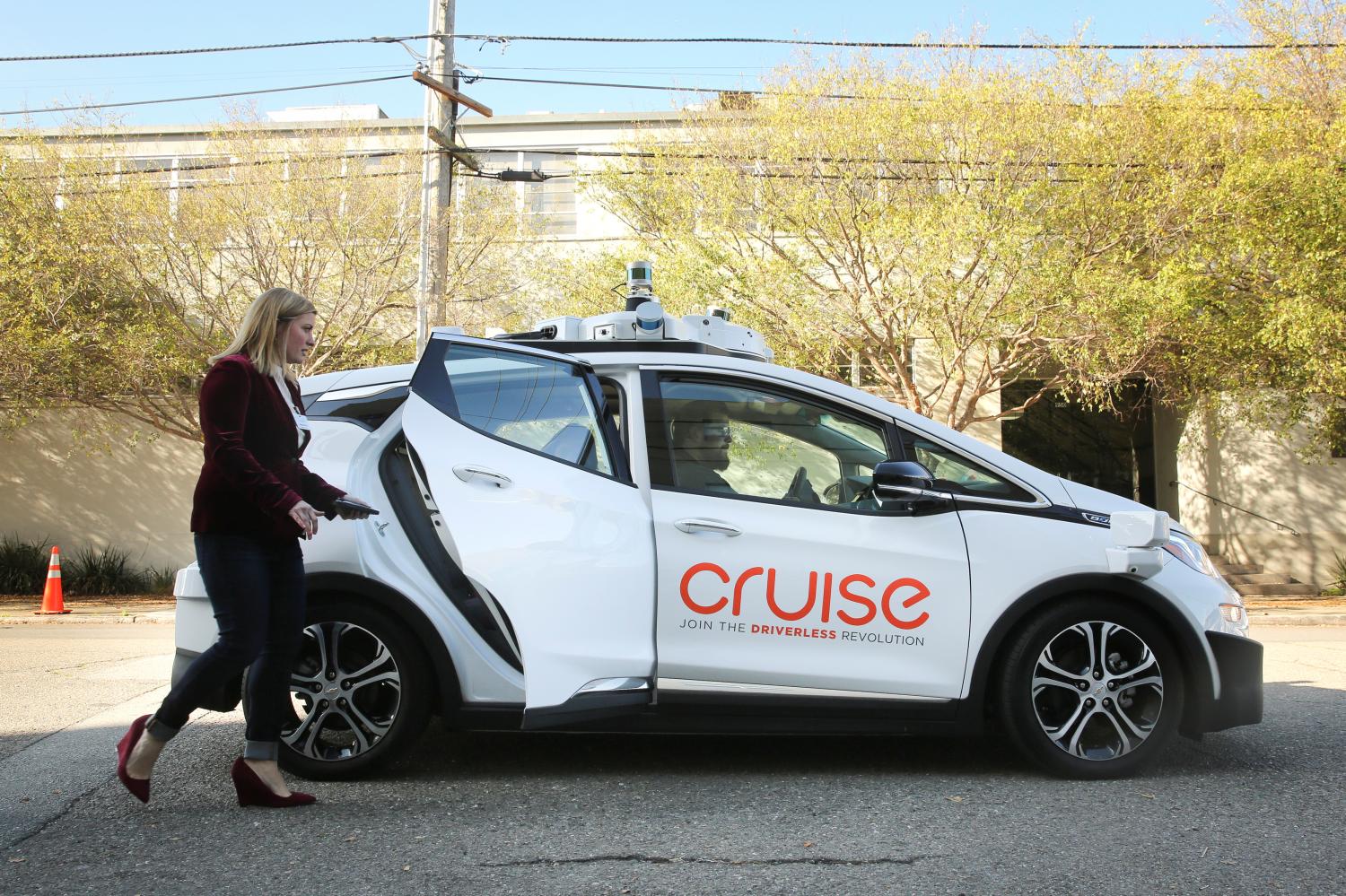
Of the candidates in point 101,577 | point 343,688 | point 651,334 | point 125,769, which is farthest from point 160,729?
point 101,577

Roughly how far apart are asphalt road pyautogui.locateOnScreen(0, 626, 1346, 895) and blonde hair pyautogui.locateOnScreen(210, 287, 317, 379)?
1613mm

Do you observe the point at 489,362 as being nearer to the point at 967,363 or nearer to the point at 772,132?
the point at 772,132

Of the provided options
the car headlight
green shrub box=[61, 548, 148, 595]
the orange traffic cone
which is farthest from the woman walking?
green shrub box=[61, 548, 148, 595]

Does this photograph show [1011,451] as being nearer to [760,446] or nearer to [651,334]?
[651,334]

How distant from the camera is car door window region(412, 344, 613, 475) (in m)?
4.51

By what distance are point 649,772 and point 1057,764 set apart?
1623mm

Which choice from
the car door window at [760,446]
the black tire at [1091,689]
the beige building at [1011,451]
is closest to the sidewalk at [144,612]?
the beige building at [1011,451]

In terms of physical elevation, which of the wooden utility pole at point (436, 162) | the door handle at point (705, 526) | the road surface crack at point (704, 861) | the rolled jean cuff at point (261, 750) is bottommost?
the road surface crack at point (704, 861)

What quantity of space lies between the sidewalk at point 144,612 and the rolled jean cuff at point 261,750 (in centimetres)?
1148

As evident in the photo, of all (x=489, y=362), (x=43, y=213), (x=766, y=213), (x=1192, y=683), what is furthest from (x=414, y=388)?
(x=43, y=213)

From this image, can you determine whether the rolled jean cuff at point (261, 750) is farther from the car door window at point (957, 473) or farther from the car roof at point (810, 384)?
the car door window at point (957, 473)

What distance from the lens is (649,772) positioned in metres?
4.89

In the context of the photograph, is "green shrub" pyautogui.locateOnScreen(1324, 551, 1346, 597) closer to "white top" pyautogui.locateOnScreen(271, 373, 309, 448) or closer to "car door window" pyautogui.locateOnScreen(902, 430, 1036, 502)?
"car door window" pyautogui.locateOnScreen(902, 430, 1036, 502)

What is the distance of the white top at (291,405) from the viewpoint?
420 cm
